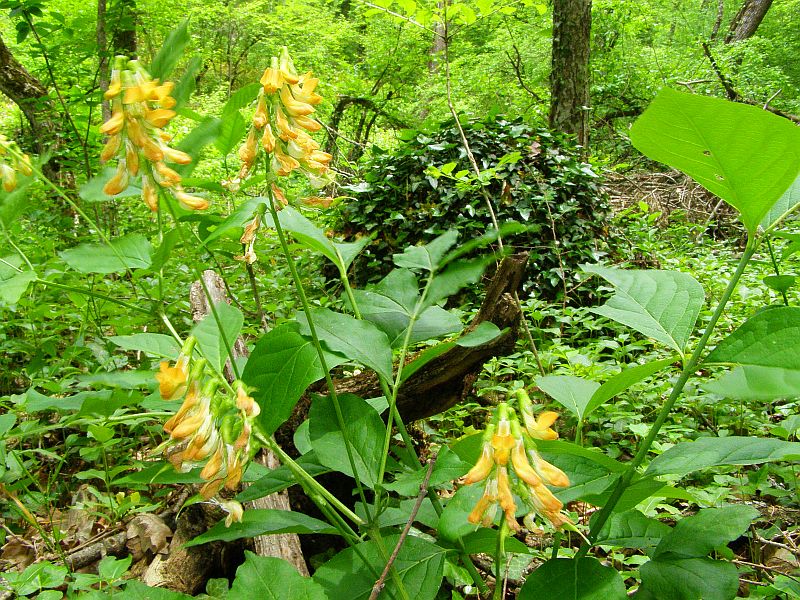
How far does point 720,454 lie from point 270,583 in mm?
649

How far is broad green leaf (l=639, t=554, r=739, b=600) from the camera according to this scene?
815 millimetres

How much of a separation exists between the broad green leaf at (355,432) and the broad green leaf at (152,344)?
325 mm

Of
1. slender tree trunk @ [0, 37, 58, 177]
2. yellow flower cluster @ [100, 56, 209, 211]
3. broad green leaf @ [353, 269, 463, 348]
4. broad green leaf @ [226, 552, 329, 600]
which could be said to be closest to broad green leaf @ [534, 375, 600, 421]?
broad green leaf @ [353, 269, 463, 348]

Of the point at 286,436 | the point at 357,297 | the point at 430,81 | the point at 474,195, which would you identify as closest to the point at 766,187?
the point at 357,297

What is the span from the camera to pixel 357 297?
1.10 m

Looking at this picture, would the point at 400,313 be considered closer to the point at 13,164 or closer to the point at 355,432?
the point at 355,432

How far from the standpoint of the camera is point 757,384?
63cm

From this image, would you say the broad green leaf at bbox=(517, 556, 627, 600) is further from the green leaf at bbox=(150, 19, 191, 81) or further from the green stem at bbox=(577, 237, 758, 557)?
the green leaf at bbox=(150, 19, 191, 81)

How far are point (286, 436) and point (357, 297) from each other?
993 mm

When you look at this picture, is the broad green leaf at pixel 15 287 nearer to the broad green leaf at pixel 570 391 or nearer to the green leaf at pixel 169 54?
the green leaf at pixel 169 54

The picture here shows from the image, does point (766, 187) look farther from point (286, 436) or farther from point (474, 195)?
point (474, 195)

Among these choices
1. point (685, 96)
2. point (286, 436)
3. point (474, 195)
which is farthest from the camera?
point (474, 195)

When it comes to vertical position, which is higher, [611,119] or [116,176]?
[116,176]

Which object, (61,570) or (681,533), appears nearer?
(681,533)
